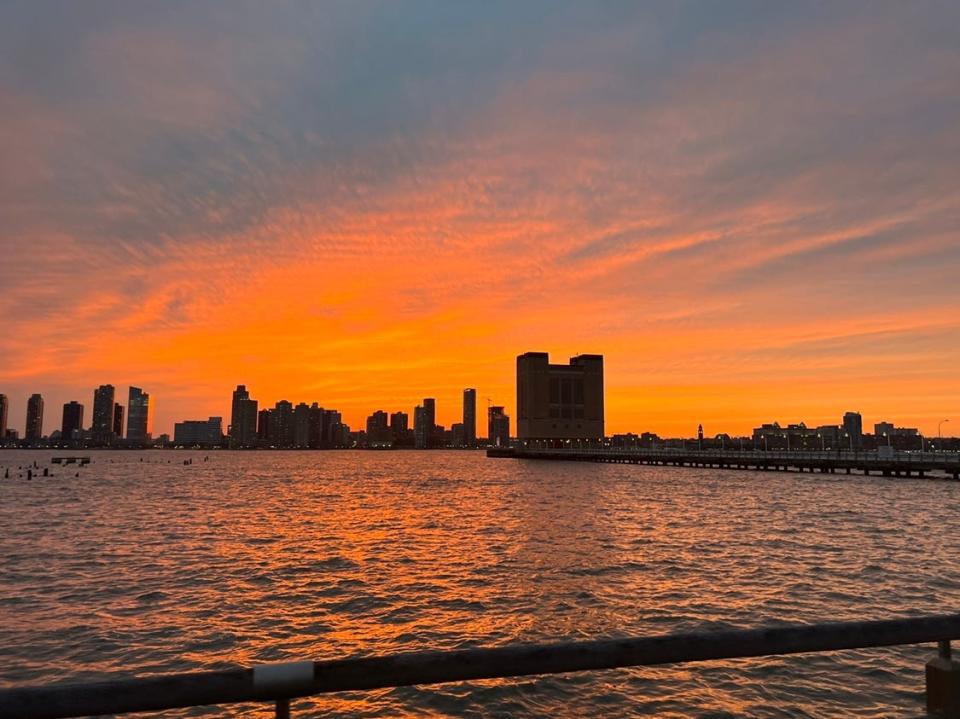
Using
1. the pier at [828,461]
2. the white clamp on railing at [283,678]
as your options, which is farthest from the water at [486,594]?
the pier at [828,461]

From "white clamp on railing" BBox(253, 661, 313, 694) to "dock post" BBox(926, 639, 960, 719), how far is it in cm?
539

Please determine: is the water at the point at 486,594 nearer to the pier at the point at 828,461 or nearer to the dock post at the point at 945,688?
the dock post at the point at 945,688

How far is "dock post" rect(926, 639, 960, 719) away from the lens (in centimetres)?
590

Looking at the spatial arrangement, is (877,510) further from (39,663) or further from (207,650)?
(39,663)

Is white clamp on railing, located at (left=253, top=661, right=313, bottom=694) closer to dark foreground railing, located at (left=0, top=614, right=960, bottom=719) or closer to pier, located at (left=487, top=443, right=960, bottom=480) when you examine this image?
dark foreground railing, located at (left=0, top=614, right=960, bottom=719)

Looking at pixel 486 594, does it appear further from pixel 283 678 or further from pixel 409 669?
pixel 283 678

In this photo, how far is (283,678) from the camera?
3656 millimetres

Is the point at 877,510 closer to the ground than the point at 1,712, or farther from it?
closer to the ground

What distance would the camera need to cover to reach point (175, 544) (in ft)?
128

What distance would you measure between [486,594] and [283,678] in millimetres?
22013

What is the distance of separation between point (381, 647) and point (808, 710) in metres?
10.3

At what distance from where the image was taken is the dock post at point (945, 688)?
19.4ft

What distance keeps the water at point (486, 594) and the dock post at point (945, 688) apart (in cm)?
731

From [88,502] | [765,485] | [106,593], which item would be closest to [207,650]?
[106,593]
